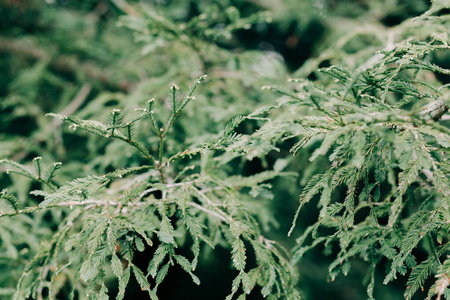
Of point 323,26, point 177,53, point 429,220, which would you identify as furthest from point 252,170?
point 429,220

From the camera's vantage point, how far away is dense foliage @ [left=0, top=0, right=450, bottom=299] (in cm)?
105

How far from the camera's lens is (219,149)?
1.14 m

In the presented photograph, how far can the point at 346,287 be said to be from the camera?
3.99 metres

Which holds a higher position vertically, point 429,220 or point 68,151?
point 429,220

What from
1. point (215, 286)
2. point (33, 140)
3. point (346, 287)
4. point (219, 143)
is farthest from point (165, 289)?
point (346, 287)

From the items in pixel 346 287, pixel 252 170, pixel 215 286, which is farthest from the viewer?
pixel 346 287

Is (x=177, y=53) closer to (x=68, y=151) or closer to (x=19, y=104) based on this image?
(x=68, y=151)

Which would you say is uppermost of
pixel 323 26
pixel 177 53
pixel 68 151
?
pixel 323 26

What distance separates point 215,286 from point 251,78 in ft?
8.36

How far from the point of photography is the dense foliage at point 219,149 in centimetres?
105

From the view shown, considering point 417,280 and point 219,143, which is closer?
point 417,280

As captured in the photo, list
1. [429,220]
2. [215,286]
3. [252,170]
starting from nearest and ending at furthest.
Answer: [429,220]
[252,170]
[215,286]

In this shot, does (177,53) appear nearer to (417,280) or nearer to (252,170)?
(252,170)

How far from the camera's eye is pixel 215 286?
339cm
